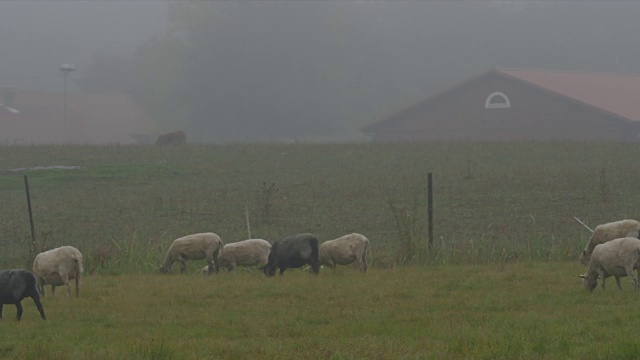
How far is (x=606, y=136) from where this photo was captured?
60156 mm

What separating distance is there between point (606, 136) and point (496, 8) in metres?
Result: 63.7

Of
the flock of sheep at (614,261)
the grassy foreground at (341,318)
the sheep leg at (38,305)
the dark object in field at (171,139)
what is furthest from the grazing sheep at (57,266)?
the dark object in field at (171,139)

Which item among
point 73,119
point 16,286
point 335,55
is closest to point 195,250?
point 16,286

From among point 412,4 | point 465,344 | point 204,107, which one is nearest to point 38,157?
point 465,344

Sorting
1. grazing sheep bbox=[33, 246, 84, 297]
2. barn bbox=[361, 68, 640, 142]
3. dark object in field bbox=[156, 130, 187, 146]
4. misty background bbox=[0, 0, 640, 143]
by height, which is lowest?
grazing sheep bbox=[33, 246, 84, 297]

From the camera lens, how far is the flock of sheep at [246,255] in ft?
51.2

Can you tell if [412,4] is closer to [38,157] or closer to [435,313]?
[38,157]

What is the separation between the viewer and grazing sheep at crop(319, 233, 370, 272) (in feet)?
61.7

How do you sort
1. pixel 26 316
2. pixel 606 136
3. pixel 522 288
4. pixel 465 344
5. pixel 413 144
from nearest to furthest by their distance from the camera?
pixel 465 344
pixel 26 316
pixel 522 288
pixel 413 144
pixel 606 136

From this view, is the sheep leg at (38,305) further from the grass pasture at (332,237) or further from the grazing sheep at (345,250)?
the grazing sheep at (345,250)

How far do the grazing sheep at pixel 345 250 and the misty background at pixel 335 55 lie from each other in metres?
72.2

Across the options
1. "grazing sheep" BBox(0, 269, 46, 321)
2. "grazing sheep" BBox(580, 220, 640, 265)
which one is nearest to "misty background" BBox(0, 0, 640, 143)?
"grazing sheep" BBox(580, 220, 640, 265)

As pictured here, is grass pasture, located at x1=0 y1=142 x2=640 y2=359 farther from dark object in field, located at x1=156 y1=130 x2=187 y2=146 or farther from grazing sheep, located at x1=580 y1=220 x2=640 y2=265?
dark object in field, located at x1=156 y1=130 x2=187 y2=146

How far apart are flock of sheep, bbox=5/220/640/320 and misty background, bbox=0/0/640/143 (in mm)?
71902
